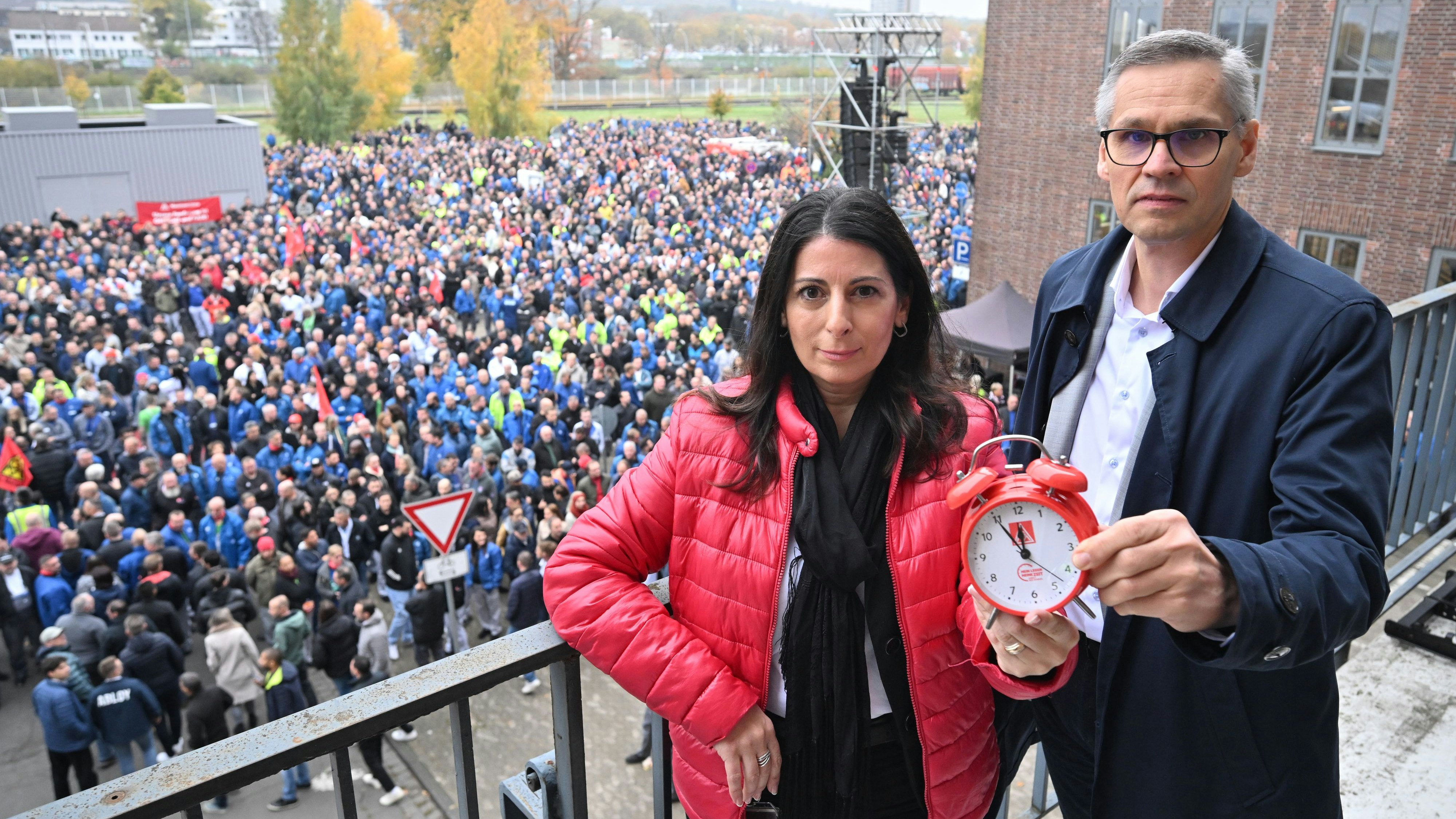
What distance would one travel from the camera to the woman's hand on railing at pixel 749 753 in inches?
67.9

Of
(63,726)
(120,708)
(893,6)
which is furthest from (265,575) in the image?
(893,6)

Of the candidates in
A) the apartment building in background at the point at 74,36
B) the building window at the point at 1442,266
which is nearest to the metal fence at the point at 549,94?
the apartment building in background at the point at 74,36

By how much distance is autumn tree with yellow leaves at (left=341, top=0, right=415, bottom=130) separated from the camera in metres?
51.9

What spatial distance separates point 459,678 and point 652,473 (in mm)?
519

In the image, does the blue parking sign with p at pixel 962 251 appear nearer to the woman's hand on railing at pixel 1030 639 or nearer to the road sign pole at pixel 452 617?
the road sign pole at pixel 452 617

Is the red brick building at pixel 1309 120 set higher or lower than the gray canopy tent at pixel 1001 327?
higher

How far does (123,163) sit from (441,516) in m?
29.6

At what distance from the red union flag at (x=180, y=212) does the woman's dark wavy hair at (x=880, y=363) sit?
29822 millimetres

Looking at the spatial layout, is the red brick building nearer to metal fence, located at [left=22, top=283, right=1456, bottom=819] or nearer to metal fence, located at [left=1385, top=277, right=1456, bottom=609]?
metal fence, located at [left=1385, top=277, right=1456, bottom=609]

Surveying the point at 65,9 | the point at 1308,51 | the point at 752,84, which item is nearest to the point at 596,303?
the point at 1308,51

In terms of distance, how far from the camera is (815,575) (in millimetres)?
1772

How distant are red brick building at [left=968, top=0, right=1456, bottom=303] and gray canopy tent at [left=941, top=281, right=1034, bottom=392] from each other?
99.4 inches

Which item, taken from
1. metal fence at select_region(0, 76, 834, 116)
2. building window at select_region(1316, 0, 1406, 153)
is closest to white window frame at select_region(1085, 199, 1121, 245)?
building window at select_region(1316, 0, 1406, 153)

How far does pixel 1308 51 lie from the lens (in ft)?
54.1
